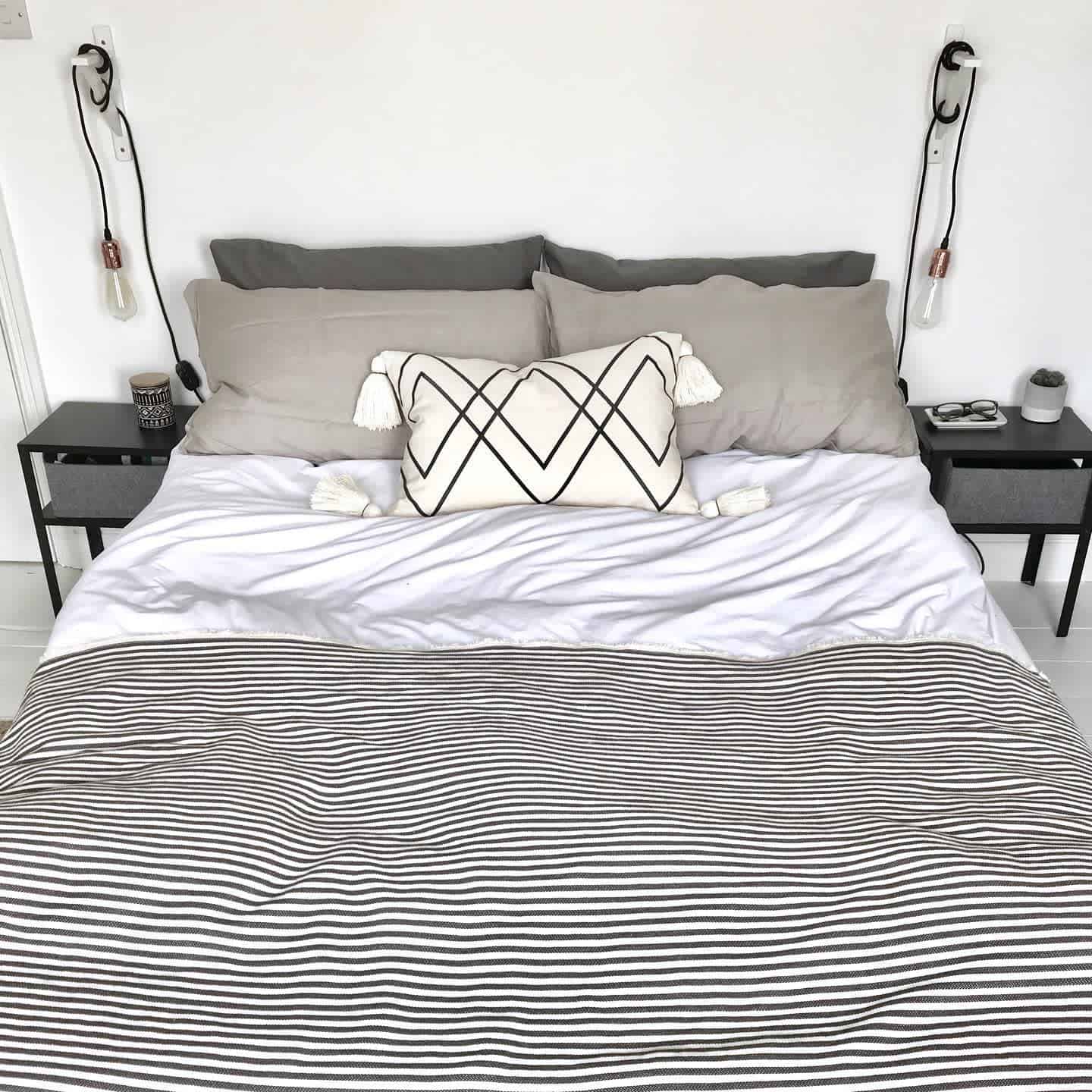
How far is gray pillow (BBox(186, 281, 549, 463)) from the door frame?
0.68 metres

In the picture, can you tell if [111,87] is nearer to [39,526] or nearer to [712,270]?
[39,526]

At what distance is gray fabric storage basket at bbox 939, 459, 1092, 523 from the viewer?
2.49 m

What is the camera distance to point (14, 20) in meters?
2.39

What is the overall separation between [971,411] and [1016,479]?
0.21 m

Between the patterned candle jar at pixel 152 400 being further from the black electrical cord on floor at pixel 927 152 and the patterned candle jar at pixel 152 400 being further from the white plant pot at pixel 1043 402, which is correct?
the white plant pot at pixel 1043 402

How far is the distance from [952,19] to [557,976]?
7.44ft

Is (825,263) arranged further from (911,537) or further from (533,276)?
(911,537)

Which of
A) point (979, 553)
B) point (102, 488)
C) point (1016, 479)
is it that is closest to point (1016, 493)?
point (1016, 479)

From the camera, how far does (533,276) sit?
2.40m

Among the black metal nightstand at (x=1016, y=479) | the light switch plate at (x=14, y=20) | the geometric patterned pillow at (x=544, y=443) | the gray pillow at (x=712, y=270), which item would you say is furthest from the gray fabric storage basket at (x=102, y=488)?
the black metal nightstand at (x=1016, y=479)

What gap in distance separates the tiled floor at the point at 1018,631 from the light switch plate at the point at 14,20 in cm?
134

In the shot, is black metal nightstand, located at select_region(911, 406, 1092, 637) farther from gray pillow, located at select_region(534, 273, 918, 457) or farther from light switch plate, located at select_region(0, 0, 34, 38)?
light switch plate, located at select_region(0, 0, 34, 38)

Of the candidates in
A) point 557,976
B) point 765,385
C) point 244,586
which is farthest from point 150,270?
point 557,976

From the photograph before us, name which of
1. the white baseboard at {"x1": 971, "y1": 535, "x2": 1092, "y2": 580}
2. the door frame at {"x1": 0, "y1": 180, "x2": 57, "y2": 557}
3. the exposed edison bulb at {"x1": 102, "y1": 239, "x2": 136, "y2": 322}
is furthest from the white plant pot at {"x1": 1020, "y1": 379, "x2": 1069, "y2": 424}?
the door frame at {"x1": 0, "y1": 180, "x2": 57, "y2": 557}
